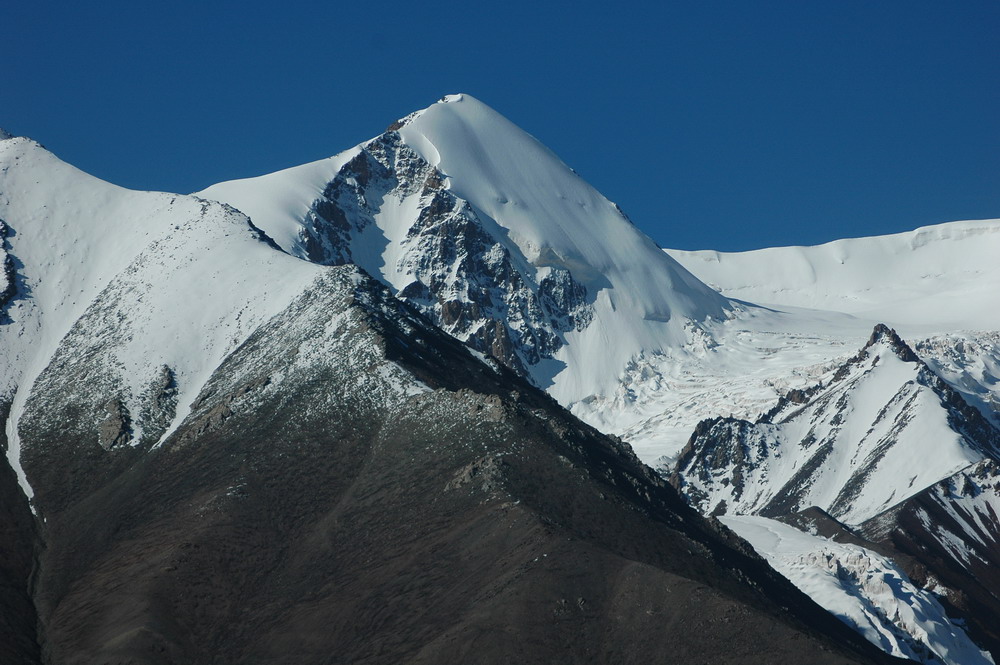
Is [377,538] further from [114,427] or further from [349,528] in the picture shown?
[114,427]

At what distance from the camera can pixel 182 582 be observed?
142 meters

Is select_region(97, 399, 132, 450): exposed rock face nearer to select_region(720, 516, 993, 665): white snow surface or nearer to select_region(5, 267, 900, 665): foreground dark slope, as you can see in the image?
select_region(5, 267, 900, 665): foreground dark slope

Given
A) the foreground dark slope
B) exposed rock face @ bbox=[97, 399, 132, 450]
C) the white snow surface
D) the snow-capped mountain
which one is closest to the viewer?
the foreground dark slope

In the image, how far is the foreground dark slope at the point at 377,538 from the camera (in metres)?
127

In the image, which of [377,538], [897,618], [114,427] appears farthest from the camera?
[897,618]

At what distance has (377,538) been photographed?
5827 inches

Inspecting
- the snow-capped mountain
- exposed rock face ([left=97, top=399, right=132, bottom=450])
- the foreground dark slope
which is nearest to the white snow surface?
the foreground dark slope

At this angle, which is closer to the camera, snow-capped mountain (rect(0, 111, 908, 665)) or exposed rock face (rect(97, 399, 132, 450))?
snow-capped mountain (rect(0, 111, 908, 665))

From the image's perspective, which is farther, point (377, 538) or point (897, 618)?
point (897, 618)

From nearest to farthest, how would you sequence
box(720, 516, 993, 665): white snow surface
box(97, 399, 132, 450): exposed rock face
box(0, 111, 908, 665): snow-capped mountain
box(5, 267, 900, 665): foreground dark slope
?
box(5, 267, 900, 665): foreground dark slope → box(0, 111, 908, 665): snow-capped mountain → box(97, 399, 132, 450): exposed rock face → box(720, 516, 993, 665): white snow surface

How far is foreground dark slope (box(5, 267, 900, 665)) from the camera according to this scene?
4988 inches

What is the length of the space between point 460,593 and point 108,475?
2330 inches

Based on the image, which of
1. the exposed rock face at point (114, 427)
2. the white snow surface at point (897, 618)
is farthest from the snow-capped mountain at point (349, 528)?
the white snow surface at point (897, 618)

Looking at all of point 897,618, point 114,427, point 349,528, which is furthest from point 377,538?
point 897,618
